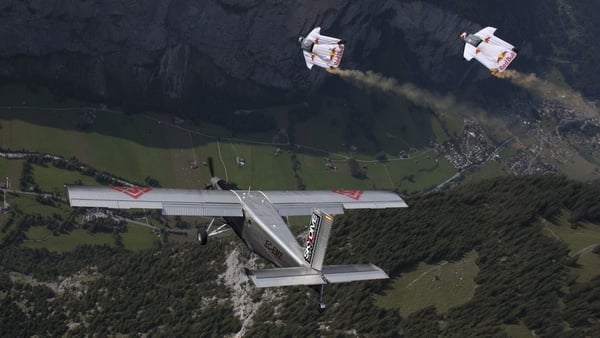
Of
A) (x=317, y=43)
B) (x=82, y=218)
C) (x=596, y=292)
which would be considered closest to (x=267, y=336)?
(x=596, y=292)

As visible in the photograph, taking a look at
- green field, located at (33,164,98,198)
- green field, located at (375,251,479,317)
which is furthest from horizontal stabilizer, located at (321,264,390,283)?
green field, located at (33,164,98,198)

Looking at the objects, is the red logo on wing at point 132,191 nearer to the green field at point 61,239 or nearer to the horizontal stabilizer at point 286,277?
the horizontal stabilizer at point 286,277

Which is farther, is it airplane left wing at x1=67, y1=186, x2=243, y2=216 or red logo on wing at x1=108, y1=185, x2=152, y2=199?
red logo on wing at x1=108, y1=185, x2=152, y2=199

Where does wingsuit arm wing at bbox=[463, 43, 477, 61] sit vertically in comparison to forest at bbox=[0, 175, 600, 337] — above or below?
above

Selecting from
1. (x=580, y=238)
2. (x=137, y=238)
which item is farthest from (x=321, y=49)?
(x=137, y=238)

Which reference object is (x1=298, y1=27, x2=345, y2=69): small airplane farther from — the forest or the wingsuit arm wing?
the forest

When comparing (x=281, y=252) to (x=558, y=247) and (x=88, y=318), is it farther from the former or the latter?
(x=558, y=247)

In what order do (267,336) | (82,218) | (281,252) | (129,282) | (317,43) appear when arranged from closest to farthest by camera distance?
(281,252), (267,336), (129,282), (317,43), (82,218)
